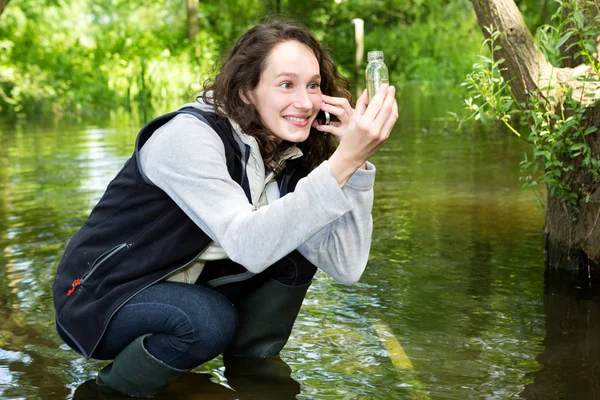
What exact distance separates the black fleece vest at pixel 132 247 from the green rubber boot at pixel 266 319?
443 millimetres

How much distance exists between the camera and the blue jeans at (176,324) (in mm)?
2598

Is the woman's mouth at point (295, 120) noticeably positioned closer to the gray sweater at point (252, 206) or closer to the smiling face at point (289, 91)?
the smiling face at point (289, 91)

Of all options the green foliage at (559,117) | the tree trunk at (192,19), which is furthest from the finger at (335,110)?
the tree trunk at (192,19)

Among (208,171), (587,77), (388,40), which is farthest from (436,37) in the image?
(208,171)

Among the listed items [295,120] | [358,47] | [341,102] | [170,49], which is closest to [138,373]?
[295,120]

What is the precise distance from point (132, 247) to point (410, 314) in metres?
1.46

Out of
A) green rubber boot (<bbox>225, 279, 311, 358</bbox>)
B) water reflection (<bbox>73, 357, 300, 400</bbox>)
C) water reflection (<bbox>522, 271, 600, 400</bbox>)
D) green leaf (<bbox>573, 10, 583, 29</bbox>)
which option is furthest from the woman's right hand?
green leaf (<bbox>573, 10, 583, 29</bbox>)

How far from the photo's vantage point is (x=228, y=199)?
2.42 metres

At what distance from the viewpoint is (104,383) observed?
284 cm

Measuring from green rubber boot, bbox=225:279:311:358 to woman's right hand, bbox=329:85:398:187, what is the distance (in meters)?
0.79

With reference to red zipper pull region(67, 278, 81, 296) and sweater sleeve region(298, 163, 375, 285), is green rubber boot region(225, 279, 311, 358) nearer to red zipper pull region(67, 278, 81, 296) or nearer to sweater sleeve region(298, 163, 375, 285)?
sweater sleeve region(298, 163, 375, 285)

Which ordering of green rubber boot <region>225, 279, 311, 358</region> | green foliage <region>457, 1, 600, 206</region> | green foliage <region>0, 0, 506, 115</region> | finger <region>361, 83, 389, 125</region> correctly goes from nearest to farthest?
finger <region>361, 83, 389, 125</region>, green rubber boot <region>225, 279, 311, 358</region>, green foliage <region>457, 1, 600, 206</region>, green foliage <region>0, 0, 506, 115</region>

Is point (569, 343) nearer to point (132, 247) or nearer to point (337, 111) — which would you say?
point (337, 111)

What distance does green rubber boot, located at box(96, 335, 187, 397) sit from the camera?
263 centimetres
